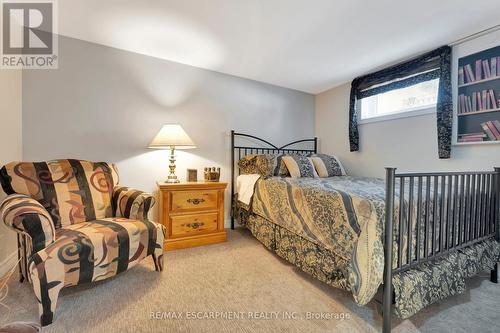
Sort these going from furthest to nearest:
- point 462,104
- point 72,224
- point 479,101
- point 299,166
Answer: point 299,166
point 462,104
point 479,101
point 72,224

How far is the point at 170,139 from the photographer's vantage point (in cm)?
241

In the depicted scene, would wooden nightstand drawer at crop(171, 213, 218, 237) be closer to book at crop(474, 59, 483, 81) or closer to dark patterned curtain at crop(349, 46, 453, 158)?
dark patterned curtain at crop(349, 46, 453, 158)

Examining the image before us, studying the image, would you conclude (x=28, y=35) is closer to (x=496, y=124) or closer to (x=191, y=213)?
(x=191, y=213)

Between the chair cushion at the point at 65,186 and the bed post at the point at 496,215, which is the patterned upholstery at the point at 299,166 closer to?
the bed post at the point at 496,215

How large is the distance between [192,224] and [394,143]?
256 cm

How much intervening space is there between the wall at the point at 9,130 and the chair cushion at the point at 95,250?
26.5 inches

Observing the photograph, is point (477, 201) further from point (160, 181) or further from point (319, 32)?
point (160, 181)

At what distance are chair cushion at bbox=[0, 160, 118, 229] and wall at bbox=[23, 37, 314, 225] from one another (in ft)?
1.57

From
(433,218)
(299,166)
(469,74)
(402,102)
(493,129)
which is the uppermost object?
(469,74)

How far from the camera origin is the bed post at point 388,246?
1208 millimetres

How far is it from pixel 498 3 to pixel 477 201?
1.52 metres

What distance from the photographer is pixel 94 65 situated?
92.6 inches

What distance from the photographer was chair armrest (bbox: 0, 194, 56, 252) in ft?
4.21

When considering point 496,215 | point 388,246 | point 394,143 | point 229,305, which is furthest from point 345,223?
point 394,143
